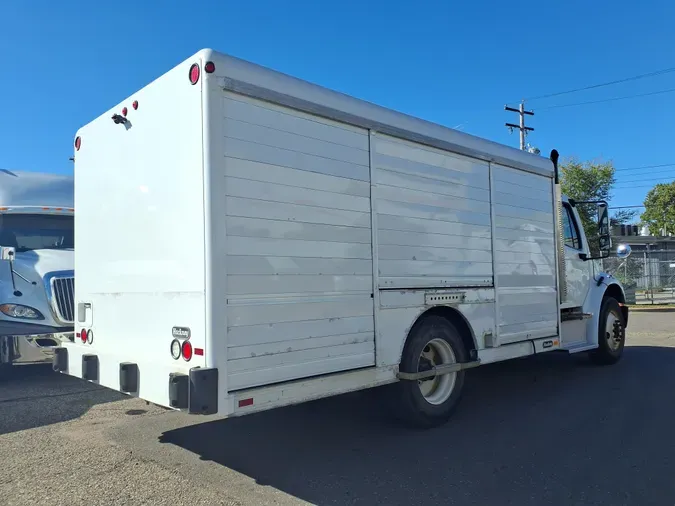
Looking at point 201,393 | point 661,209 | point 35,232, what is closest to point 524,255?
point 201,393

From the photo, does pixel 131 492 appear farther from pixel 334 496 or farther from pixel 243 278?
pixel 243 278

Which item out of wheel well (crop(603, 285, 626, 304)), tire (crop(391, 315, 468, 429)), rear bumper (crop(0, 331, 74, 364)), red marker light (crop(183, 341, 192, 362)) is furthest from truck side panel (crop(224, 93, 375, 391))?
wheel well (crop(603, 285, 626, 304))

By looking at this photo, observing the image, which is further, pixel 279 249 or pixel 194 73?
pixel 279 249

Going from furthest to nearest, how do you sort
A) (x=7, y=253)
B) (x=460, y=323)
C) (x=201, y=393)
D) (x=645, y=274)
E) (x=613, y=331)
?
(x=645, y=274)
(x=613, y=331)
(x=7, y=253)
(x=460, y=323)
(x=201, y=393)

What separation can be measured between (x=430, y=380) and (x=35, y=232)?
6.13 meters

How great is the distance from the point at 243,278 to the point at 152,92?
5.75 feet

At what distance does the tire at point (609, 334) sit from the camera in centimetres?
862

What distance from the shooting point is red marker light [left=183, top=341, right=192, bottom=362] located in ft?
12.9

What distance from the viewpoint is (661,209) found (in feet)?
148

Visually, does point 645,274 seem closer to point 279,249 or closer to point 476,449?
point 476,449

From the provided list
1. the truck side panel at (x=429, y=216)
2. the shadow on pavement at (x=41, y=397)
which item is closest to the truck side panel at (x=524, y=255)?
the truck side panel at (x=429, y=216)

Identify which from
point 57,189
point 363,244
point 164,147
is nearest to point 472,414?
point 363,244

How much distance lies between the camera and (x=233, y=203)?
392cm

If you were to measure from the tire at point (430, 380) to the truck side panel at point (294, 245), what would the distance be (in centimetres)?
65
